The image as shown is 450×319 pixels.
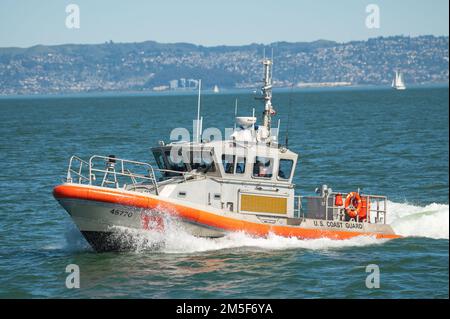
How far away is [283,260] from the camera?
22.1 metres

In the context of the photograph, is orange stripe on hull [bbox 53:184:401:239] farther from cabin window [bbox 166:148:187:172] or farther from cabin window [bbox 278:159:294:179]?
cabin window [bbox 166:148:187:172]

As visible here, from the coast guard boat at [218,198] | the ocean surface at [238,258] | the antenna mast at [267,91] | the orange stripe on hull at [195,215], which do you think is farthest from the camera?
the antenna mast at [267,91]

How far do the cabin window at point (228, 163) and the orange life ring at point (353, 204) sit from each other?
3683 mm

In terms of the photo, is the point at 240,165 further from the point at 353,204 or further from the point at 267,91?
the point at 353,204

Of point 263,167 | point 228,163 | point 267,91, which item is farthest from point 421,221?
point 228,163

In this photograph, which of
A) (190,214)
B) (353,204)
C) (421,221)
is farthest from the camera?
(421,221)

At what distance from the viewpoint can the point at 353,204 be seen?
24.9m

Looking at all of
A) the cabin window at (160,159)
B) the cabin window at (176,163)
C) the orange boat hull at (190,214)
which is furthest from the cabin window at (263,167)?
the cabin window at (160,159)

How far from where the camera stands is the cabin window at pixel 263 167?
938 inches

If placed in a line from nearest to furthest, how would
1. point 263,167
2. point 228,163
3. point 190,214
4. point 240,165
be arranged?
point 190,214, point 228,163, point 240,165, point 263,167

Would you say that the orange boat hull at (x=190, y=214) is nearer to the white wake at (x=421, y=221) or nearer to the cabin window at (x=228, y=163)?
the cabin window at (x=228, y=163)

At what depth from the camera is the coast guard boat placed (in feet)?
71.2

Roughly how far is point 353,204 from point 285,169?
2.43 meters
